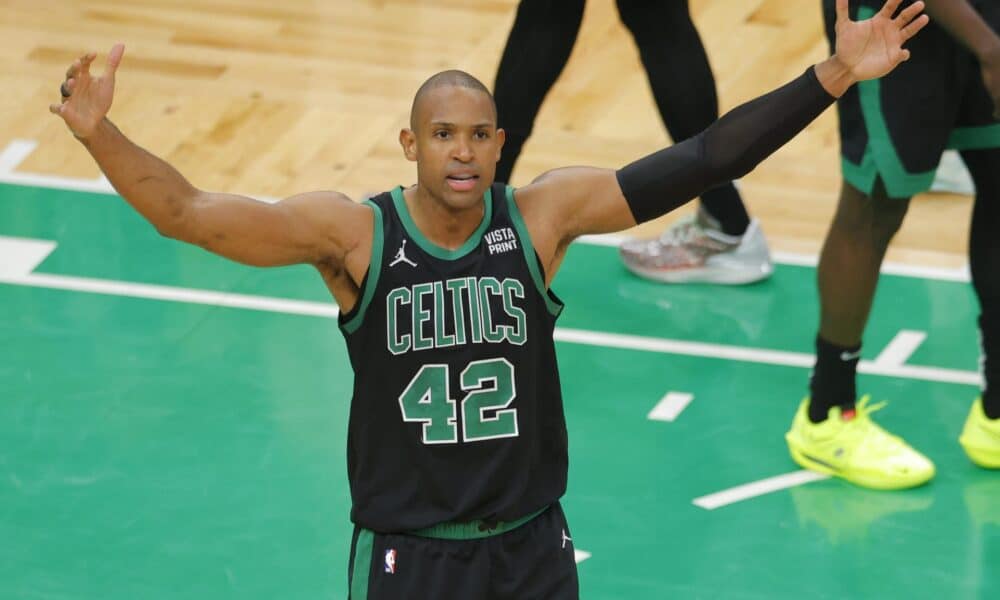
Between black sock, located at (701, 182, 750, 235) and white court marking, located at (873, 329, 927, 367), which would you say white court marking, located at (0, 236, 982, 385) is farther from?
black sock, located at (701, 182, 750, 235)

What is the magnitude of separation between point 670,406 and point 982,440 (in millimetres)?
924

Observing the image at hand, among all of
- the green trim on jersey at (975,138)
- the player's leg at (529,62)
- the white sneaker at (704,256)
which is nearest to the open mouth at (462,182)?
the green trim on jersey at (975,138)

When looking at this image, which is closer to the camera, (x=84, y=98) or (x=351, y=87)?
(x=84, y=98)

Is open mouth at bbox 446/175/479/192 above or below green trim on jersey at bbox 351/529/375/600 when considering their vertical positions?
above

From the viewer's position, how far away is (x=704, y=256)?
6430 mm

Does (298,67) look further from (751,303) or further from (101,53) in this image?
(751,303)

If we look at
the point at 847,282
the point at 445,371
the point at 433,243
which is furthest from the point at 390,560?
the point at 847,282

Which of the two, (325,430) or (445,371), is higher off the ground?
(445,371)

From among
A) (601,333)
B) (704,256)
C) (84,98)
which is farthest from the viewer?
(704,256)

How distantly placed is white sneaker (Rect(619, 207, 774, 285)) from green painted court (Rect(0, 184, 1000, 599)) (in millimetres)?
80

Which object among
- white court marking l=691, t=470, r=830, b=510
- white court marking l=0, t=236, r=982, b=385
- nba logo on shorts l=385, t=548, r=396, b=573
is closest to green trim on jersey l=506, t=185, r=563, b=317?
nba logo on shorts l=385, t=548, r=396, b=573

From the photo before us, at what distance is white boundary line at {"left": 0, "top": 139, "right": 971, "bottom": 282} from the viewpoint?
6430 mm

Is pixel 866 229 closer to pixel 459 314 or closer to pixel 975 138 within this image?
pixel 975 138

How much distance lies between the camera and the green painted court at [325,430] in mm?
4777
